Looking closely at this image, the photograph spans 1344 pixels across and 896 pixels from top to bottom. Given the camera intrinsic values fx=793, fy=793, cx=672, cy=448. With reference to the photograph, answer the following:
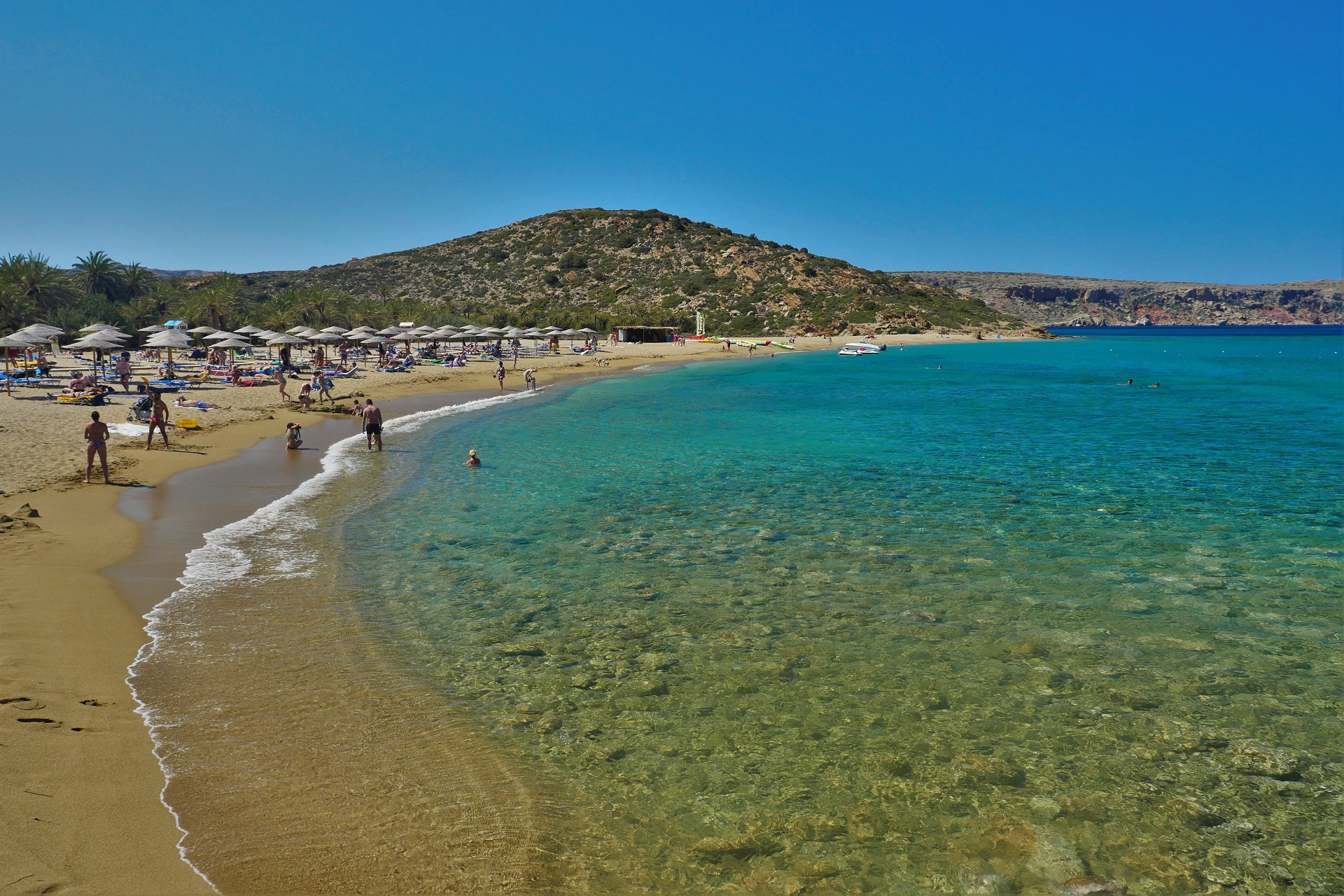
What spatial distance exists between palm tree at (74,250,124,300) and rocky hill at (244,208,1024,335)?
37228mm

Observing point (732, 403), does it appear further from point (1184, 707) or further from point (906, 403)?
point (1184, 707)

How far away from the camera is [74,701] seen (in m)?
6.88

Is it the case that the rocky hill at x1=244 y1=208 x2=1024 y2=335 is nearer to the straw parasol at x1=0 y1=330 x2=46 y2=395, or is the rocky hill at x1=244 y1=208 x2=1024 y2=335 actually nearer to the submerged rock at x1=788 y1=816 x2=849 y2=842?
the straw parasol at x1=0 y1=330 x2=46 y2=395

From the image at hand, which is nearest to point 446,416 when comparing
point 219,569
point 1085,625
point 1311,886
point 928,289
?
point 219,569

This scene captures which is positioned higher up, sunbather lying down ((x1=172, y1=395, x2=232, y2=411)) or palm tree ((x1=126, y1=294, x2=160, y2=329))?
palm tree ((x1=126, y1=294, x2=160, y2=329))

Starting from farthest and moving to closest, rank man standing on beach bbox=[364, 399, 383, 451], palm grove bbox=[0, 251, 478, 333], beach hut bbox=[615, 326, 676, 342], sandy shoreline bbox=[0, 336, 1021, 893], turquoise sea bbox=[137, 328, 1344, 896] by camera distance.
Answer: beach hut bbox=[615, 326, 676, 342] < palm grove bbox=[0, 251, 478, 333] < man standing on beach bbox=[364, 399, 383, 451] < turquoise sea bbox=[137, 328, 1344, 896] < sandy shoreline bbox=[0, 336, 1021, 893]

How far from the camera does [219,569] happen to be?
11.2 m

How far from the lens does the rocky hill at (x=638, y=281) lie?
10988 centimetres

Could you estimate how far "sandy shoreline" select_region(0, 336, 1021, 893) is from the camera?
Answer: 189 inches

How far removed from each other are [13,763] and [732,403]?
109 ft

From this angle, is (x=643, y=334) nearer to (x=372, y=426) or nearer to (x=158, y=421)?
(x=372, y=426)

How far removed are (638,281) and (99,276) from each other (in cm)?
6992

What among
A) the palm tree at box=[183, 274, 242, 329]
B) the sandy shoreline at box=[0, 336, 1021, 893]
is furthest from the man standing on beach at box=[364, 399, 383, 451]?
the palm tree at box=[183, 274, 242, 329]

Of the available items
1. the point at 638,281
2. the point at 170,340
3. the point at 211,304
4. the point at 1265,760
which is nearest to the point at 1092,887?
the point at 1265,760
